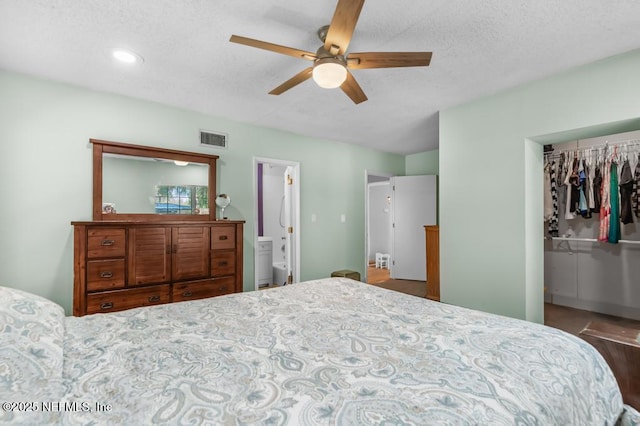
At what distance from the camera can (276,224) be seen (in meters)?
5.84

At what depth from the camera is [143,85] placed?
113 inches

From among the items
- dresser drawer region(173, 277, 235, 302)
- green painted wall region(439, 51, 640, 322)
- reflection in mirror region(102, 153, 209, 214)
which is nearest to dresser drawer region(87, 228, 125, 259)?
reflection in mirror region(102, 153, 209, 214)

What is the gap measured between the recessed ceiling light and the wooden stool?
382cm

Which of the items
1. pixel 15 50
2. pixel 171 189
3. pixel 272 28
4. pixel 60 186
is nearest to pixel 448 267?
pixel 272 28

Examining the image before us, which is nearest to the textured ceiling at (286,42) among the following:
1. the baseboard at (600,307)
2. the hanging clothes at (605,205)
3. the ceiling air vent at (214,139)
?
the ceiling air vent at (214,139)

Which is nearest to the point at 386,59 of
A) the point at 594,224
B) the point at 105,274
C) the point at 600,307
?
the point at 105,274

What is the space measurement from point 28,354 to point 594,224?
16.9 feet

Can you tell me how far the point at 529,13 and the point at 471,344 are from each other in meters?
1.96

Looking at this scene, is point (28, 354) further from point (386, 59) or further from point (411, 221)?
point (411, 221)

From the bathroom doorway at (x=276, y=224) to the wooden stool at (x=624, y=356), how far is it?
327 cm

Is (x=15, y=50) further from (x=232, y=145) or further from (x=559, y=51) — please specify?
(x=559, y=51)

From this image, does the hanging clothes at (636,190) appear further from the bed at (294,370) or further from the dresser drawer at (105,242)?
the dresser drawer at (105,242)

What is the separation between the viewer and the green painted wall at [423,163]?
5.60 metres

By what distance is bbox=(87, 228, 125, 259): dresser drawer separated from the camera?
259 centimetres
